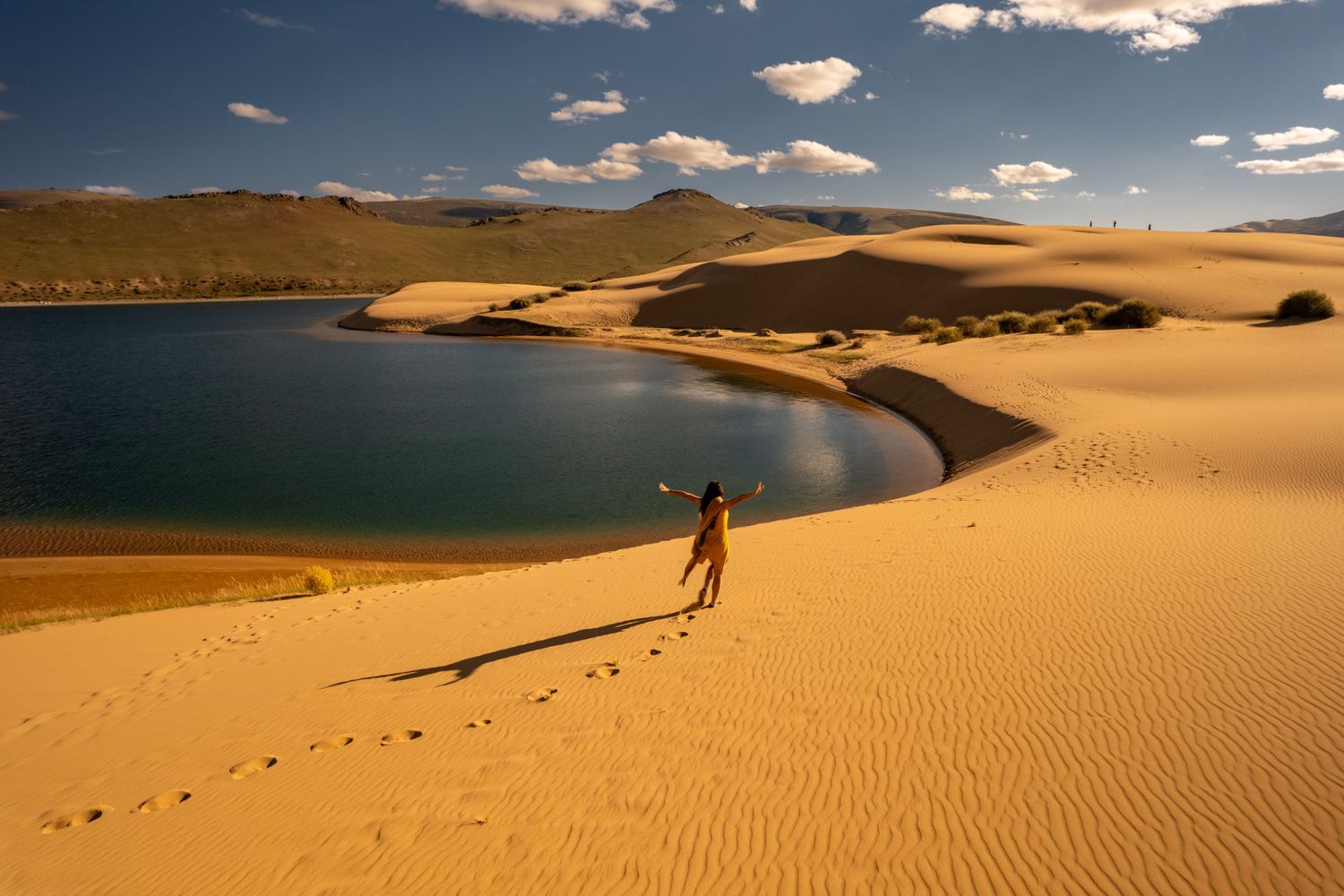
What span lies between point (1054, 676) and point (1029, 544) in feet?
14.4

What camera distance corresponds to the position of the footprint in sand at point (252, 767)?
18.1 ft

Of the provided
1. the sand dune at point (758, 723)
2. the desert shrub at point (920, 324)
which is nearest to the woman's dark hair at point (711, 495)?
the sand dune at point (758, 723)

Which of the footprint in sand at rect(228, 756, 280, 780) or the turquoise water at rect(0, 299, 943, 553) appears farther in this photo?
the turquoise water at rect(0, 299, 943, 553)

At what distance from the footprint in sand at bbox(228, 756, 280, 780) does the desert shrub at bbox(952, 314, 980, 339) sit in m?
40.5

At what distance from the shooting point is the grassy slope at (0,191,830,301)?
10756 cm

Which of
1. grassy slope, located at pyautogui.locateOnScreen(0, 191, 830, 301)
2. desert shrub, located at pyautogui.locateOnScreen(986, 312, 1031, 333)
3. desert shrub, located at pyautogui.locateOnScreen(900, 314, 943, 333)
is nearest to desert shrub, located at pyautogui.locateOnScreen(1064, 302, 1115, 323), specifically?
desert shrub, located at pyautogui.locateOnScreen(986, 312, 1031, 333)

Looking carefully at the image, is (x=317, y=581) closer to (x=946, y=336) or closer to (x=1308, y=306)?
(x=946, y=336)

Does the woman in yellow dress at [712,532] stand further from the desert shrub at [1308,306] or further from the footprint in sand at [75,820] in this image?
the desert shrub at [1308,306]

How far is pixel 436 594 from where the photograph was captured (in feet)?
34.4

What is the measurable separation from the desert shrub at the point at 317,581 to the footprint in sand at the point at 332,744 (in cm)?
617

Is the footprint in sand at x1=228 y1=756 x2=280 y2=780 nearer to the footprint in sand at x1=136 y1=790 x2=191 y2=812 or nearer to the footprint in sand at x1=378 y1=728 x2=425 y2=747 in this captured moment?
the footprint in sand at x1=136 y1=790 x2=191 y2=812

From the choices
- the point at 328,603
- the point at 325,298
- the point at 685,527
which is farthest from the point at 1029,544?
the point at 325,298

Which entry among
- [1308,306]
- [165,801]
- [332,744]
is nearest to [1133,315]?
[1308,306]

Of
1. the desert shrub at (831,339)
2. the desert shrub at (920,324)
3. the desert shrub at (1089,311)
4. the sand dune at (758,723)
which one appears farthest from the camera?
the desert shrub at (831,339)
